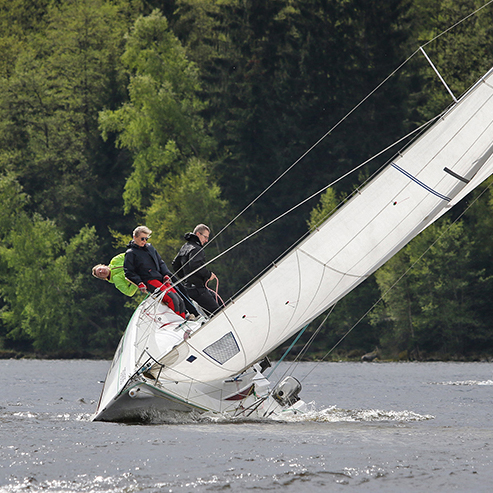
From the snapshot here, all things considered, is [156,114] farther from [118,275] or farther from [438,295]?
[118,275]

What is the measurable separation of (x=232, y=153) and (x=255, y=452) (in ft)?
130

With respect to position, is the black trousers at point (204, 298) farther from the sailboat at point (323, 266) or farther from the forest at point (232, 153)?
the forest at point (232, 153)

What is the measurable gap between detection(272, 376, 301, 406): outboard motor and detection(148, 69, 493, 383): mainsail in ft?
3.09

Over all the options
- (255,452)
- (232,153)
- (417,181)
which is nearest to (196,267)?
(417,181)

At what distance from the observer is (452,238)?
3991cm

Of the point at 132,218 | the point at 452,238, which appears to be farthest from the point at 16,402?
the point at 132,218

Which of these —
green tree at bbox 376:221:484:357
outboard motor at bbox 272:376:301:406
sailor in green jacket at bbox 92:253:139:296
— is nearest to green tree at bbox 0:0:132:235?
green tree at bbox 376:221:484:357

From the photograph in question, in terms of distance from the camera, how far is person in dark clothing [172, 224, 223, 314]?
44.3 ft

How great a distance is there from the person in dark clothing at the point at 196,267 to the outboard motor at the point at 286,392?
1.42 m

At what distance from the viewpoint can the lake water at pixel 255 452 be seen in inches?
334

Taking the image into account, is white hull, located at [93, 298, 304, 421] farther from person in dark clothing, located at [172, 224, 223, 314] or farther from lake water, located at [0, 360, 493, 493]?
person in dark clothing, located at [172, 224, 223, 314]

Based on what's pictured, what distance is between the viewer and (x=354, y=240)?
1248 cm

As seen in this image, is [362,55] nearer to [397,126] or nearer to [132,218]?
[397,126]

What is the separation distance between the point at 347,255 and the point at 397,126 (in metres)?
33.6
